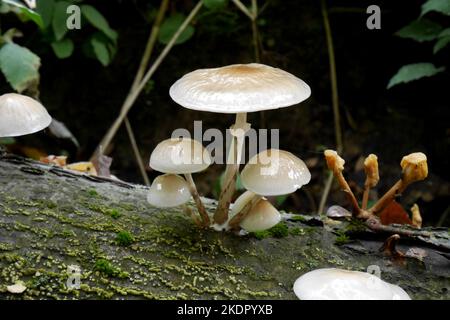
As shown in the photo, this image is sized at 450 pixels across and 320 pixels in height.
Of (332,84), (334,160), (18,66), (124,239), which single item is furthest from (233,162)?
(332,84)

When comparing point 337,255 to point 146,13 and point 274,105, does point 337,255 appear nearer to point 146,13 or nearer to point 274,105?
point 274,105

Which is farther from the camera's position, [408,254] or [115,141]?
[115,141]

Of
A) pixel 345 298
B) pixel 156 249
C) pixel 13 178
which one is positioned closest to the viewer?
pixel 345 298

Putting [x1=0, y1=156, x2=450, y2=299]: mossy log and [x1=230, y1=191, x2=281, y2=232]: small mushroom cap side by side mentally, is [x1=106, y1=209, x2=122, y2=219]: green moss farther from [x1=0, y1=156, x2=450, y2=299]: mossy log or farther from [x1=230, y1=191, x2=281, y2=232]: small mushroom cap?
[x1=230, y1=191, x2=281, y2=232]: small mushroom cap

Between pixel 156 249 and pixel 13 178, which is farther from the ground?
pixel 13 178

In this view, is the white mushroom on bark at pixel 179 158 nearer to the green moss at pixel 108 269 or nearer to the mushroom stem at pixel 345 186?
the green moss at pixel 108 269

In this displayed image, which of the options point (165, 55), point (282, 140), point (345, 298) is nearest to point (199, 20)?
point (165, 55)

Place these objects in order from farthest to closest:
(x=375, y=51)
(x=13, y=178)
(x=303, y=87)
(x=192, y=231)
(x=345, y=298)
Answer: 1. (x=375, y=51)
2. (x=13, y=178)
3. (x=192, y=231)
4. (x=303, y=87)
5. (x=345, y=298)
